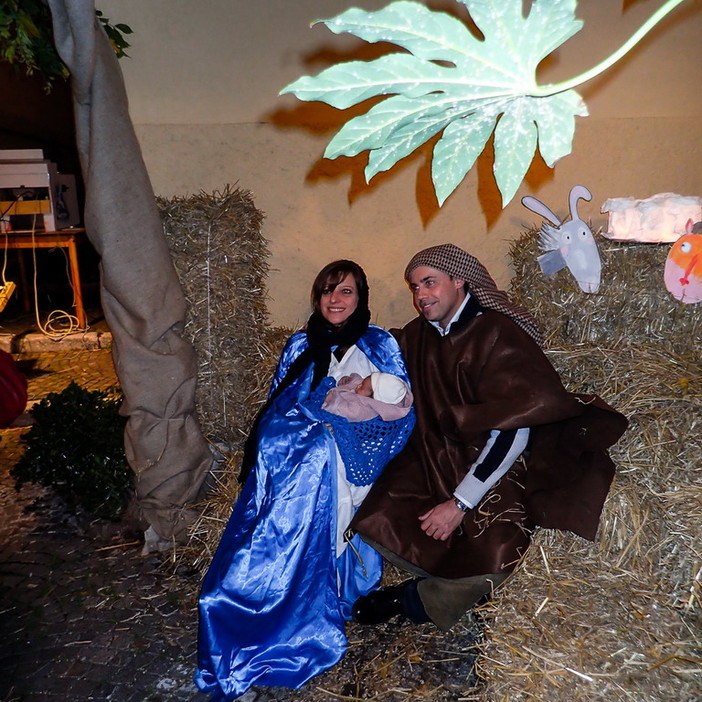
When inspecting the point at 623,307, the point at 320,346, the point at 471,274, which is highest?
the point at 471,274

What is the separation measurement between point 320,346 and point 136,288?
993 millimetres

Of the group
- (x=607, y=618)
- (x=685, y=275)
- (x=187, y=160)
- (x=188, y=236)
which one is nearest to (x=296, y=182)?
(x=187, y=160)

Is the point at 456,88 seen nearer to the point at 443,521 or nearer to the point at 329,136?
the point at 443,521

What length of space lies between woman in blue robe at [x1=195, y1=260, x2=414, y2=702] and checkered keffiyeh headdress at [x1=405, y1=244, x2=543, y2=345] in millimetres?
396

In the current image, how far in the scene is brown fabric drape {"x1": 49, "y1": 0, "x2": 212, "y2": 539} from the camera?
2797 millimetres

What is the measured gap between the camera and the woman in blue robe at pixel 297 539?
8.28ft

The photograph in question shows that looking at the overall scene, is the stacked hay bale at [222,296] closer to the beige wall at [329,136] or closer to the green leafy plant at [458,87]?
the beige wall at [329,136]

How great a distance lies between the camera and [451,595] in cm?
252

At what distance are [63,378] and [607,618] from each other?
5.44 m

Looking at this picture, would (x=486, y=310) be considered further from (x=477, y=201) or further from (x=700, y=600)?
(x=477, y=201)

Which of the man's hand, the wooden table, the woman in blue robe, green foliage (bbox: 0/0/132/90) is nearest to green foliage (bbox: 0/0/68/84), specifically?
green foliage (bbox: 0/0/132/90)

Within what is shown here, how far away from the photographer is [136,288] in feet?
10.1

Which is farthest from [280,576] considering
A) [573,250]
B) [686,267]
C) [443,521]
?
[686,267]

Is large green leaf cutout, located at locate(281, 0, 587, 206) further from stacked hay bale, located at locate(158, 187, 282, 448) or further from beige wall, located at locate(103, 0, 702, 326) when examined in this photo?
beige wall, located at locate(103, 0, 702, 326)
